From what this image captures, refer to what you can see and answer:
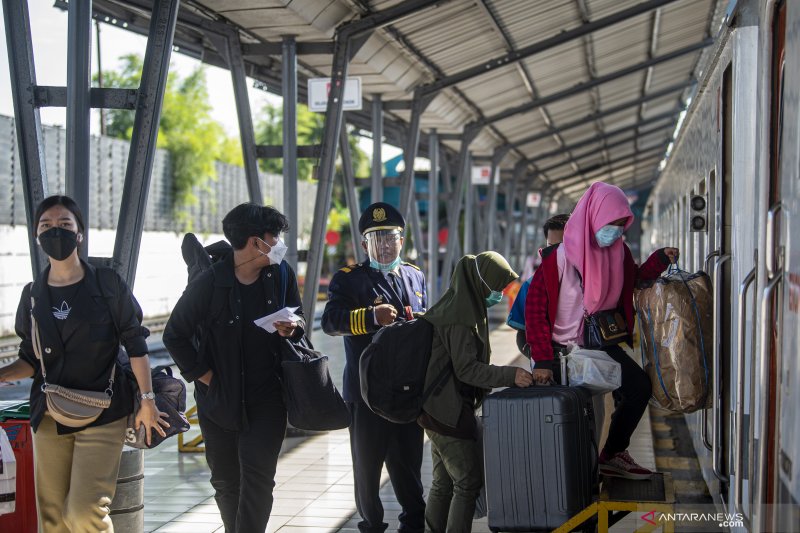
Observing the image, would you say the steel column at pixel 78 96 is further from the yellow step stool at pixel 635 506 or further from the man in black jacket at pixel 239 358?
the yellow step stool at pixel 635 506

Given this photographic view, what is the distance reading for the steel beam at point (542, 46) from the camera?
1338 cm

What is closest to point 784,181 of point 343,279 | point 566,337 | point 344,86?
point 566,337

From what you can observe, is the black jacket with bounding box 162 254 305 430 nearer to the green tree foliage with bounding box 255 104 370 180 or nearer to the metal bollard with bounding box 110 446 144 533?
the metal bollard with bounding box 110 446 144 533

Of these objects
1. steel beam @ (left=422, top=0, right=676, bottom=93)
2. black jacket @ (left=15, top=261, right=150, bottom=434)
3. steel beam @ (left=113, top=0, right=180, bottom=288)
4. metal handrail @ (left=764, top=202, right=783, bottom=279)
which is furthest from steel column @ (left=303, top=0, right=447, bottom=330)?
metal handrail @ (left=764, top=202, right=783, bottom=279)

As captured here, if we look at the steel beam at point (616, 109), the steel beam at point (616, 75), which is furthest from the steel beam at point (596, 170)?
the steel beam at point (616, 75)

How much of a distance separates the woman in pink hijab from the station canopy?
4.13 m

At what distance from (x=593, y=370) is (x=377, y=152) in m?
9.33

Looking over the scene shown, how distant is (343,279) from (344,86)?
4575 millimetres

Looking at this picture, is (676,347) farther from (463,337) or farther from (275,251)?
(275,251)

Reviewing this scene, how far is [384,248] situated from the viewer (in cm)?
607

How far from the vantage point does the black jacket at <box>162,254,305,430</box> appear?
5.04 meters

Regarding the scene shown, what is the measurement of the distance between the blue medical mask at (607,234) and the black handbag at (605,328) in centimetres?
32

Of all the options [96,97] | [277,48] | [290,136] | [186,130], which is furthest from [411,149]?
[186,130]

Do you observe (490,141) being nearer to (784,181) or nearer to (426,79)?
(426,79)
